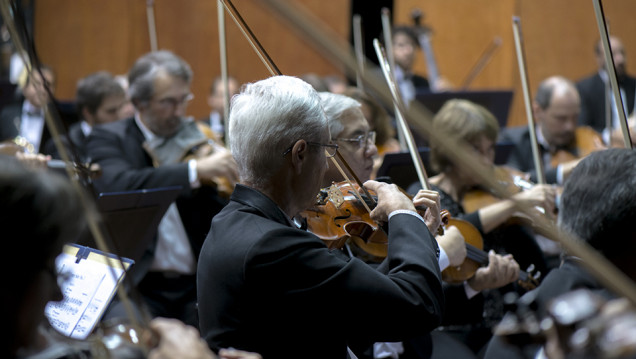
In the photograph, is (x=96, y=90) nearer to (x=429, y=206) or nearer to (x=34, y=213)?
(x=429, y=206)

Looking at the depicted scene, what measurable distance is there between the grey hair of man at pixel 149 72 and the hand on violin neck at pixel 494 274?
1.40m

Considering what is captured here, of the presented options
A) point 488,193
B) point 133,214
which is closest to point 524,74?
point 488,193

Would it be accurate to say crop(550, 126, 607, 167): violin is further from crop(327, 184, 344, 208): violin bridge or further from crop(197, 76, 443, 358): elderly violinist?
crop(197, 76, 443, 358): elderly violinist

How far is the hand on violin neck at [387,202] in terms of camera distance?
1.55 m

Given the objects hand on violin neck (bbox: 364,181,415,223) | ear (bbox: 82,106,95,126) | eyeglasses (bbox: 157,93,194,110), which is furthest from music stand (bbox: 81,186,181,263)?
ear (bbox: 82,106,95,126)

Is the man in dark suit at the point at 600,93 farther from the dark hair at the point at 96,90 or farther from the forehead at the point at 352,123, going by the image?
the forehead at the point at 352,123

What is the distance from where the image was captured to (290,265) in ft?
4.42

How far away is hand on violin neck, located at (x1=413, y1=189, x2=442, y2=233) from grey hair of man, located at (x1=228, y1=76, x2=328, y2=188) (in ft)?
0.99

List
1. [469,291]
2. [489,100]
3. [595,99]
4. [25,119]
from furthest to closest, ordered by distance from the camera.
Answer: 1. [595,99]
2. [25,119]
3. [489,100]
4. [469,291]

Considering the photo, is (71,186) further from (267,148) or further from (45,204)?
(267,148)

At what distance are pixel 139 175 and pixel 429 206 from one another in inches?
53.3

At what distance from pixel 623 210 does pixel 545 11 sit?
5.49m

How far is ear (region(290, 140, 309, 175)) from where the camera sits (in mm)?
1468

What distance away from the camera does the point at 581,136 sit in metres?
3.72
